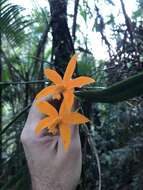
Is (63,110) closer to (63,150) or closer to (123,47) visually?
(63,150)

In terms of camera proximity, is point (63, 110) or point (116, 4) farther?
point (116, 4)

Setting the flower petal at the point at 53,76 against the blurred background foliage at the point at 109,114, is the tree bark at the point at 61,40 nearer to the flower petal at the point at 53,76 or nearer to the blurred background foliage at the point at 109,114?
the blurred background foliage at the point at 109,114

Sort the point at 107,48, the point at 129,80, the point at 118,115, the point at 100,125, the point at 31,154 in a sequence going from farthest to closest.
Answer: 1. the point at 100,125
2. the point at 118,115
3. the point at 107,48
4. the point at 31,154
5. the point at 129,80

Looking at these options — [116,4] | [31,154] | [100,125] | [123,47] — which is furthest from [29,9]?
[31,154]

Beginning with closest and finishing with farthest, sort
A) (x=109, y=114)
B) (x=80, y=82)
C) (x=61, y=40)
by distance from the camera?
(x=80, y=82) → (x=61, y=40) → (x=109, y=114)

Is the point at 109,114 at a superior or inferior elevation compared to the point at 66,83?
inferior

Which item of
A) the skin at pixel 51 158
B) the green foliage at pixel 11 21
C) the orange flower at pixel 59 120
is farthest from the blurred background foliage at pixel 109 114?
the orange flower at pixel 59 120

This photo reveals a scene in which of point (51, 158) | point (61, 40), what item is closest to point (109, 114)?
point (61, 40)

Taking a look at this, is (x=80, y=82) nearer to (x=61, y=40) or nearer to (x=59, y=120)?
(x=59, y=120)
